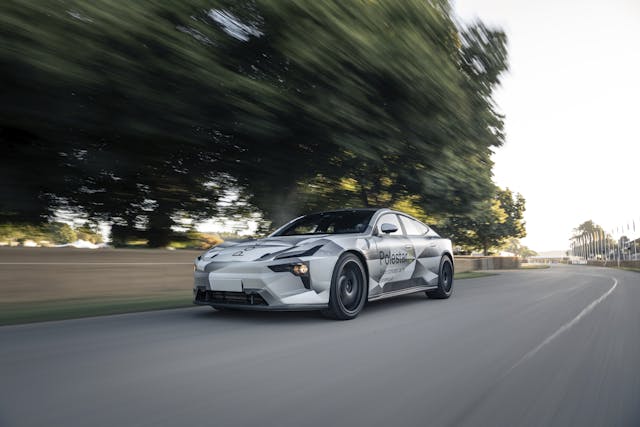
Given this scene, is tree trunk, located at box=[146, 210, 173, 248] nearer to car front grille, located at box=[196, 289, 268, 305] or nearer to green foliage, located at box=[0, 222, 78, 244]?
green foliage, located at box=[0, 222, 78, 244]

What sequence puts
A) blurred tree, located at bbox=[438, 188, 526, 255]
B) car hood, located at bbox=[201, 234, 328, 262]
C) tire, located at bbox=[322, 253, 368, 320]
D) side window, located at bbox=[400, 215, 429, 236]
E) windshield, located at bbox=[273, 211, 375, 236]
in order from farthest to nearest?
1. blurred tree, located at bbox=[438, 188, 526, 255]
2. side window, located at bbox=[400, 215, 429, 236]
3. windshield, located at bbox=[273, 211, 375, 236]
4. tire, located at bbox=[322, 253, 368, 320]
5. car hood, located at bbox=[201, 234, 328, 262]

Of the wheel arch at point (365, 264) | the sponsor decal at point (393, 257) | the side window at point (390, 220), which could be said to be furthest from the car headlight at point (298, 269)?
the side window at point (390, 220)

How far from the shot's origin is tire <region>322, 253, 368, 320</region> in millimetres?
5875

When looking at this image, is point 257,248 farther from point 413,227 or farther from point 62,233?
point 62,233

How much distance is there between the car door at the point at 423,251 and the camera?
25.9 ft

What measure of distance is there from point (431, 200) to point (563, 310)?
6.17 meters

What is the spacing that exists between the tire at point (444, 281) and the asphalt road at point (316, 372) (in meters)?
2.47

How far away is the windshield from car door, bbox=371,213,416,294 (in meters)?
0.24

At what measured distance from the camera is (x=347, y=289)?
20.4 feet

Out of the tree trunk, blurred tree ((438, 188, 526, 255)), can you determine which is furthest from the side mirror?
blurred tree ((438, 188, 526, 255))

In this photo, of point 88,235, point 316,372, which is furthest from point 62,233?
point 316,372

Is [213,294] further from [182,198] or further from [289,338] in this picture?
[182,198]

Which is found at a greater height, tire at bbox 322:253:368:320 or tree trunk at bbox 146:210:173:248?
tree trunk at bbox 146:210:173:248

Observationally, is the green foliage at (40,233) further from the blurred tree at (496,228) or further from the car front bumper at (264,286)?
the blurred tree at (496,228)
